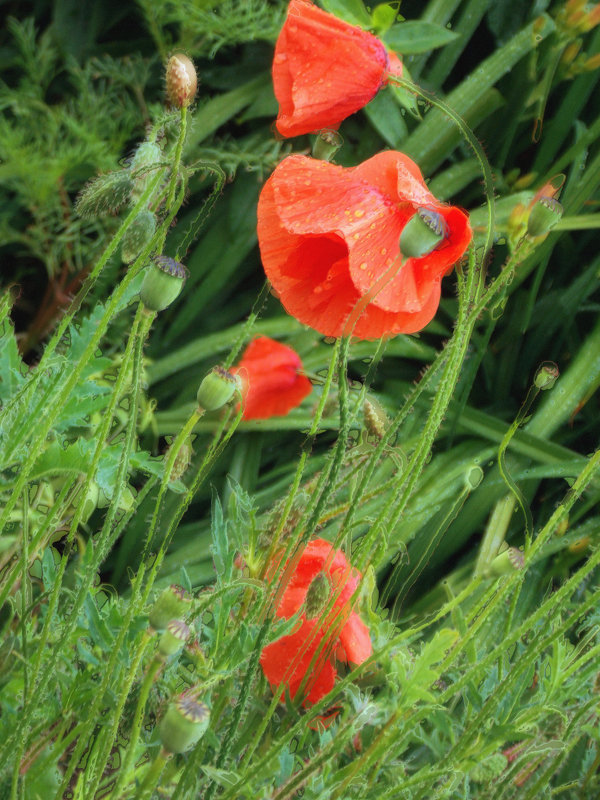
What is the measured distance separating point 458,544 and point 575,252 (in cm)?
44

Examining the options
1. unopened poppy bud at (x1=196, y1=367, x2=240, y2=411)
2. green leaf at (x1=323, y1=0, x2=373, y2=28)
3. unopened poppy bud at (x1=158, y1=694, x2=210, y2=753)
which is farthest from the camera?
green leaf at (x1=323, y1=0, x2=373, y2=28)

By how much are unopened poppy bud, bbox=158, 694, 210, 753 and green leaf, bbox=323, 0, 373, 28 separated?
650 millimetres

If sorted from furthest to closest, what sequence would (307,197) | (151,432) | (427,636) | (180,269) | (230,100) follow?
1. (230,100)
2. (151,432)
3. (427,636)
4. (307,197)
5. (180,269)

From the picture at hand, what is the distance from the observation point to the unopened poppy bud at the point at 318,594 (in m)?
0.43

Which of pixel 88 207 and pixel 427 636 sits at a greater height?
pixel 88 207

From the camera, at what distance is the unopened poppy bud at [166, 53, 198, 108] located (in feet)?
1.21

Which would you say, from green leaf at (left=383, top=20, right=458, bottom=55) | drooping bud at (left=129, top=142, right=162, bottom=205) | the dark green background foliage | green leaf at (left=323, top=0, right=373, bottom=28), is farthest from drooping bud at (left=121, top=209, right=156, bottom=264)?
green leaf at (left=383, top=20, right=458, bottom=55)

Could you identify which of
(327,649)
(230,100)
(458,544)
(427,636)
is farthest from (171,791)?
(230,100)

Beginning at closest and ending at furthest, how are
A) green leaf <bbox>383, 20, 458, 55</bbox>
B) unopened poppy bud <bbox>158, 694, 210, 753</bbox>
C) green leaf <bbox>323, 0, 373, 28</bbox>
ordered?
unopened poppy bud <bbox>158, 694, 210, 753</bbox> < green leaf <bbox>323, 0, 373, 28</bbox> < green leaf <bbox>383, 20, 458, 55</bbox>

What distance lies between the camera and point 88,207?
465 millimetres

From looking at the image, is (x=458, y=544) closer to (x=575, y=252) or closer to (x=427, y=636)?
(x=427, y=636)

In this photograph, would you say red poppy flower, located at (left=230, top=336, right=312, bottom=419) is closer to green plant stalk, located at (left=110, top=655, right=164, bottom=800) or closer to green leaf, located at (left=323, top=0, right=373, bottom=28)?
green leaf, located at (left=323, top=0, right=373, bottom=28)

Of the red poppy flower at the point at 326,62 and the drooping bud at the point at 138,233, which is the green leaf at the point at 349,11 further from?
the drooping bud at the point at 138,233

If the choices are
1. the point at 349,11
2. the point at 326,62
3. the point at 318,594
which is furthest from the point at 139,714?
the point at 349,11
